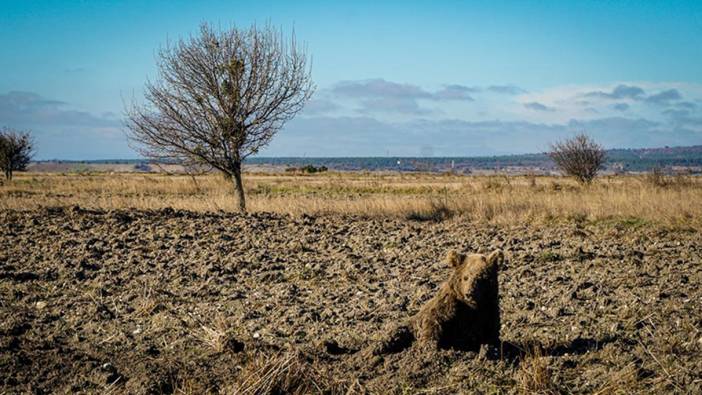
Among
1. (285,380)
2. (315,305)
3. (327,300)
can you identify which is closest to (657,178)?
(327,300)

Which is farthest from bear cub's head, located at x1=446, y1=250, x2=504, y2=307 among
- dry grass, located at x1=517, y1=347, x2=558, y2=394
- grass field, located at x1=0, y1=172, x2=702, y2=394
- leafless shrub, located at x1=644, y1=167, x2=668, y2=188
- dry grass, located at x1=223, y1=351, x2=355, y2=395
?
leafless shrub, located at x1=644, y1=167, x2=668, y2=188

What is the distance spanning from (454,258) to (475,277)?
238mm

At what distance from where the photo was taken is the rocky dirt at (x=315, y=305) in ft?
17.1

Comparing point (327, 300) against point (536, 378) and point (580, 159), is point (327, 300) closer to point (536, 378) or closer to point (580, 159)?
point (536, 378)

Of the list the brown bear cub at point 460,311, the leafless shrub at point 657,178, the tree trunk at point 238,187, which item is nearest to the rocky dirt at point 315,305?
the brown bear cub at point 460,311

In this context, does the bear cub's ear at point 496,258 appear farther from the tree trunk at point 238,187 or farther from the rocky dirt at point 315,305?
the tree trunk at point 238,187

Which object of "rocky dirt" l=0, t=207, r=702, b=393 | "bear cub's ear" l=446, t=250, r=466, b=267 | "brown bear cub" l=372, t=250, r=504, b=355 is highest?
"bear cub's ear" l=446, t=250, r=466, b=267

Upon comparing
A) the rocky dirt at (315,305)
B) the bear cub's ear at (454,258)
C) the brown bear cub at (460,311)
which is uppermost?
the bear cub's ear at (454,258)

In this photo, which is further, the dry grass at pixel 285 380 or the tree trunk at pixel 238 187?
the tree trunk at pixel 238 187

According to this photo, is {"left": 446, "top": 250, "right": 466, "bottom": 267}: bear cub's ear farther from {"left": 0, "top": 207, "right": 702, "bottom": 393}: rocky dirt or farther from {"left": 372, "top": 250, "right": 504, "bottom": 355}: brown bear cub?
{"left": 0, "top": 207, "right": 702, "bottom": 393}: rocky dirt

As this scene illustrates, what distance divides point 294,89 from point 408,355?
46.6ft

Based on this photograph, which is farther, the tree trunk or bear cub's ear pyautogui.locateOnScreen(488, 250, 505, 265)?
the tree trunk

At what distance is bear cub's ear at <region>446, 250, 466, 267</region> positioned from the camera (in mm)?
5566

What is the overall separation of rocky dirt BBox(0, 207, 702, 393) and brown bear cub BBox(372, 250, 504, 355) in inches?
7.1
